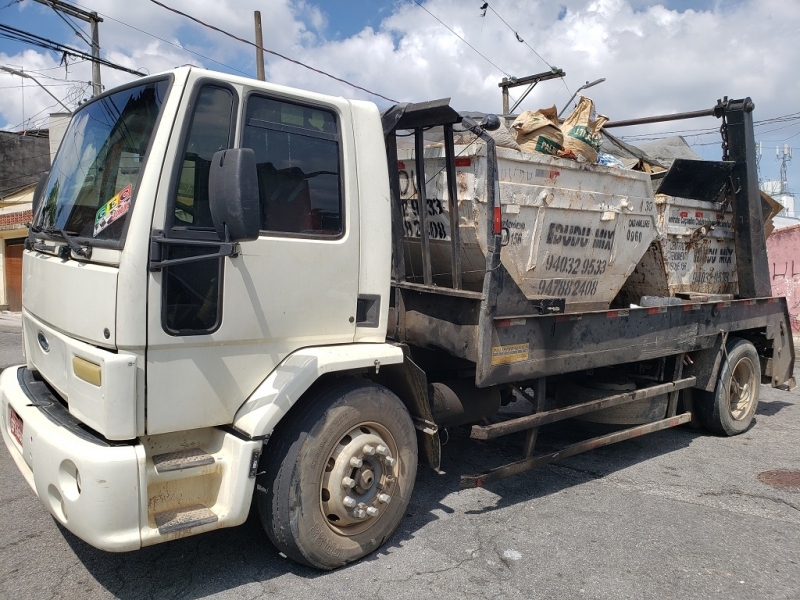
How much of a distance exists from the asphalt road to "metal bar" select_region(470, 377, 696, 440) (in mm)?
604

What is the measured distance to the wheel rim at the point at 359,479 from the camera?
11.3 feet

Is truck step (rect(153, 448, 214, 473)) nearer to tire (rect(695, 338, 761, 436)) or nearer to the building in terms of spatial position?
tire (rect(695, 338, 761, 436))

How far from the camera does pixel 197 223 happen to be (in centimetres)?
304

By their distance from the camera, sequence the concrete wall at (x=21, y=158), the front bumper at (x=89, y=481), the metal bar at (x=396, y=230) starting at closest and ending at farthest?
the front bumper at (x=89, y=481), the metal bar at (x=396, y=230), the concrete wall at (x=21, y=158)

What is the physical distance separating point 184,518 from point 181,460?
261 millimetres

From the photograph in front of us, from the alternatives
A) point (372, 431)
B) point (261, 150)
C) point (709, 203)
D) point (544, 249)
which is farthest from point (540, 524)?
point (709, 203)

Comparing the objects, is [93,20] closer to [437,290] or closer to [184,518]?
[437,290]

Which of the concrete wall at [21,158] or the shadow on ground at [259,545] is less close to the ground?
the concrete wall at [21,158]

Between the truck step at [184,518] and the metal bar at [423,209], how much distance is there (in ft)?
6.84

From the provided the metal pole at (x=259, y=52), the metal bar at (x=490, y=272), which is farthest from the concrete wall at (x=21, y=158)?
the metal bar at (x=490, y=272)

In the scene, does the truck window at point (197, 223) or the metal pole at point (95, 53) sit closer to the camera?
the truck window at point (197, 223)

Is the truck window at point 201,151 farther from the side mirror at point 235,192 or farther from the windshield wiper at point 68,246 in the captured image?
the windshield wiper at point 68,246

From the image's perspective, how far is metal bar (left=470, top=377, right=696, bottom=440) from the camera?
4.11 meters

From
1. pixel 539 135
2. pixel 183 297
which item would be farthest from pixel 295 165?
pixel 539 135
